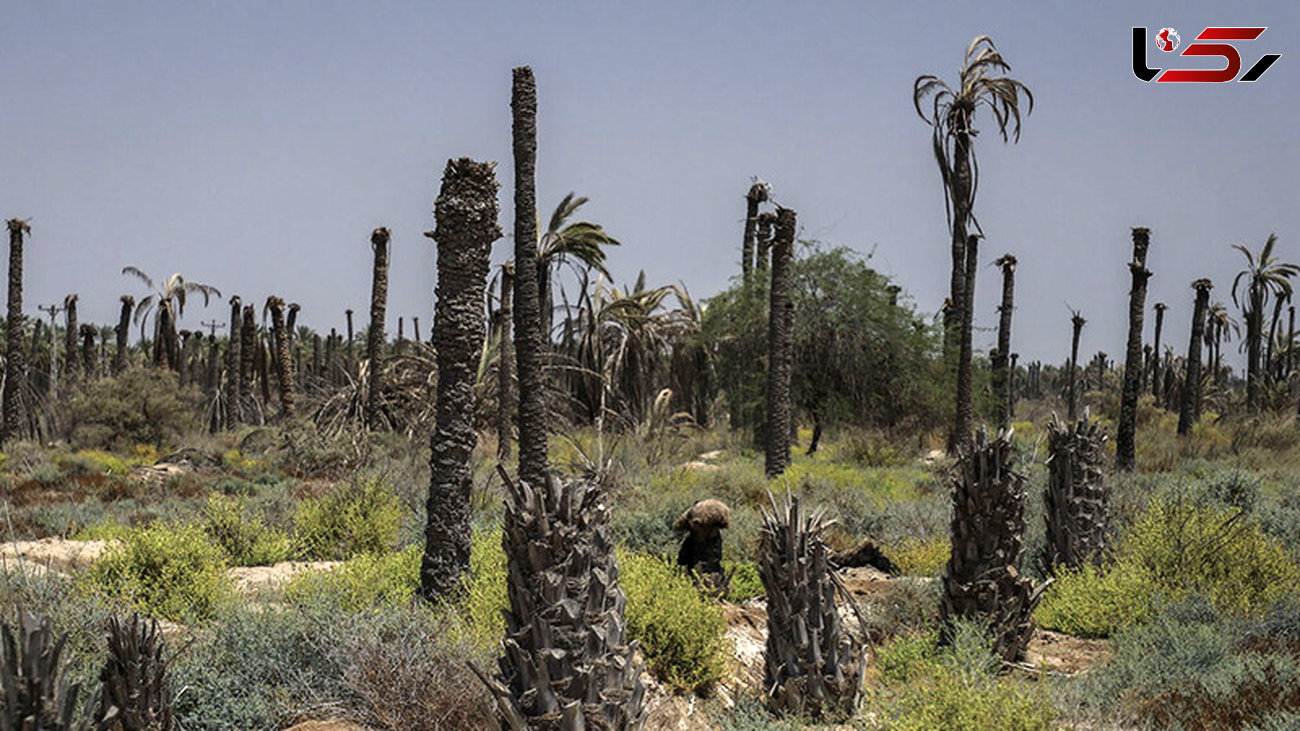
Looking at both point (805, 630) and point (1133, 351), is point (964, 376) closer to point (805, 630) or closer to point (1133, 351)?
point (1133, 351)

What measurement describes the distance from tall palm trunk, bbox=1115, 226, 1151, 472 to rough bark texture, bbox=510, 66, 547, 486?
43.2 feet

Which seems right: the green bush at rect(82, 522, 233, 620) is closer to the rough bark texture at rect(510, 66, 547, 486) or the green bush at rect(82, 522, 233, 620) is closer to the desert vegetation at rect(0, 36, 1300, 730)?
the desert vegetation at rect(0, 36, 1300, 730)

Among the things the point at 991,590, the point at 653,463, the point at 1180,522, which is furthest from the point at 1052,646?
the point at 653,463

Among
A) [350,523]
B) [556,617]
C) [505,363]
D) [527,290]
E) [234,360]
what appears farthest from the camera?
[234,360]

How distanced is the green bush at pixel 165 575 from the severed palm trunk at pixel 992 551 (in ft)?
20.4

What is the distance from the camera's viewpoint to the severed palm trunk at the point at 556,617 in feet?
18.1

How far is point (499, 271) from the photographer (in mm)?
25203

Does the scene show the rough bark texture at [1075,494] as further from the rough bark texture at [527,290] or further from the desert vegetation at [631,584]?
the rough bark texture at [527,290]

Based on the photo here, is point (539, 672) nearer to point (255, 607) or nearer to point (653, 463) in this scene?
point (255, 607)

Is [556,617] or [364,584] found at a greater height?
[556,617]

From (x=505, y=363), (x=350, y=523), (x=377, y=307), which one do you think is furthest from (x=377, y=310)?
(x=350, y=523)

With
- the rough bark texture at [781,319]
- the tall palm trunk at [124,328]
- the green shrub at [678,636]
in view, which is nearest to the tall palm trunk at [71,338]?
the tall palm trunk at [124,328]

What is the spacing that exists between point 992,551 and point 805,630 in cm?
211

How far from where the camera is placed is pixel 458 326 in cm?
998
